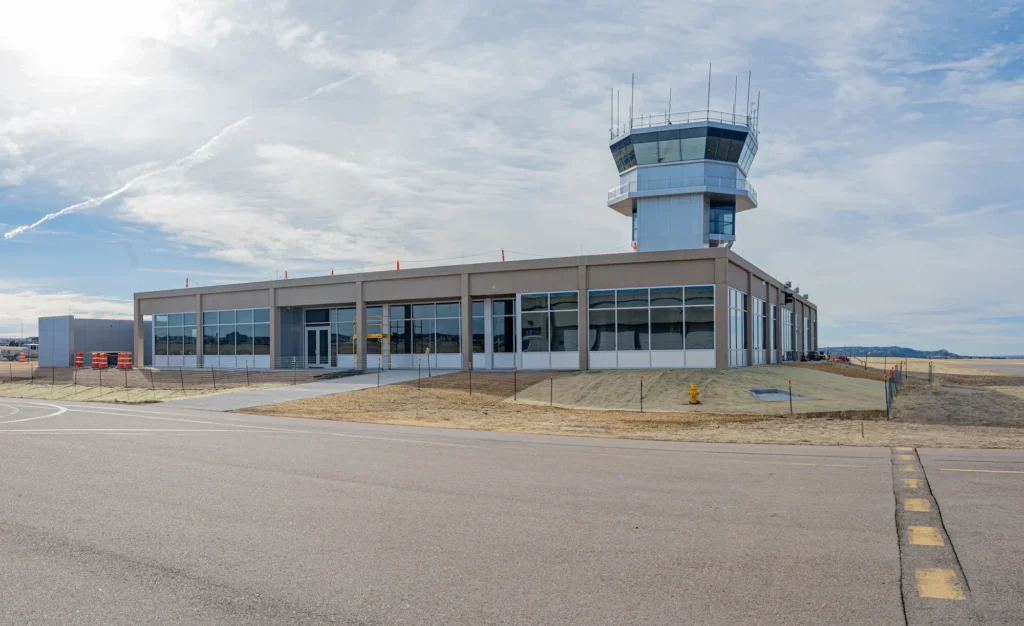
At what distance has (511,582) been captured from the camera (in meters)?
5.48

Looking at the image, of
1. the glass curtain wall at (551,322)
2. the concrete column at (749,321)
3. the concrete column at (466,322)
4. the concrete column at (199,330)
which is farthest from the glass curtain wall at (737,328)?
the concrete column at (199,330)

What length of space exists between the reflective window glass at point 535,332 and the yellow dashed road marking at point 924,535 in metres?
29.3

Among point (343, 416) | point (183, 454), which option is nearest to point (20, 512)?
→ point (183, 454)

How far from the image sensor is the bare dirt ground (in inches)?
632

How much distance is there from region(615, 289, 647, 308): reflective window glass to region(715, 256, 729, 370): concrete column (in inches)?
127

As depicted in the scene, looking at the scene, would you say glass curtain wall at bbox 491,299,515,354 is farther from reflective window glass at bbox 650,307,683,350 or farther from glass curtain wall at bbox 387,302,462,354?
reflective window glass at bbox 650,307,683,350

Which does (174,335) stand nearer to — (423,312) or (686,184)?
(423,312)

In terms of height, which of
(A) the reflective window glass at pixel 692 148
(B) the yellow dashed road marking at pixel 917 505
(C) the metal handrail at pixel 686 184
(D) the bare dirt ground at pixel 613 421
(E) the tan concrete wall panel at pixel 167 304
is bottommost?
(D) the bare dirt ground at pixel 613 421

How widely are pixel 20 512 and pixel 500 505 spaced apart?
507 centimetres

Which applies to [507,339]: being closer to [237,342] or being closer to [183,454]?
[237,342]

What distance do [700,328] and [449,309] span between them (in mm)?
14160

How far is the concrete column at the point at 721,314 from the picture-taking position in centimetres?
3244

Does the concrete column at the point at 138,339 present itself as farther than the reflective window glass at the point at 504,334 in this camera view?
Yes

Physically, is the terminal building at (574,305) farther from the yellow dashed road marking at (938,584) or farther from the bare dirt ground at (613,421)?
the yellow dashed road marking at (938,584)
